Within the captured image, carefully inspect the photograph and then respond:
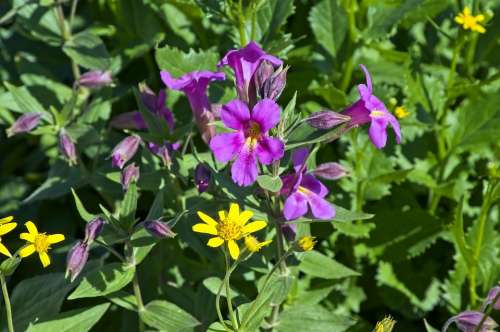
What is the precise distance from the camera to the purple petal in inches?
85.9

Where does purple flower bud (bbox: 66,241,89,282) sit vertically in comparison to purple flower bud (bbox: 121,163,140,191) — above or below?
below

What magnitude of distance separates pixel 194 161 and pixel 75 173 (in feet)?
2.22

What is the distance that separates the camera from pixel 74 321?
261 centimetres

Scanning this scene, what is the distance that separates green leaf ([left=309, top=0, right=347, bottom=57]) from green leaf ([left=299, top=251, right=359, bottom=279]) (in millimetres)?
1079

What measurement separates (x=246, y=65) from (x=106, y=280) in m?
0.89

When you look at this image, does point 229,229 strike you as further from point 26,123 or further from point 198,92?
point 26,123

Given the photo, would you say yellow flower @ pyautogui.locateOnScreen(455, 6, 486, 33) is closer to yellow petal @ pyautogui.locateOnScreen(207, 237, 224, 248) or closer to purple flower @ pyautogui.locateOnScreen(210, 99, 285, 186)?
purple flower @ pyautogui.locateOnScreen(210, 99, 285, 186)

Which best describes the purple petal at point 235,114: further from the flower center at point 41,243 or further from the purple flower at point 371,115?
the flower center at point 41,243

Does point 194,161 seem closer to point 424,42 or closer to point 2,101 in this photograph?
point 2,101

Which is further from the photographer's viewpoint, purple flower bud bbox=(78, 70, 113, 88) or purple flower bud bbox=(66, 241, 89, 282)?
purple flower bud bbox=(78, 70, 113, 88)

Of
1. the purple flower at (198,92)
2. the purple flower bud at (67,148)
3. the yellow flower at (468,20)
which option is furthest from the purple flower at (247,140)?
the yellow flower at (468,20)

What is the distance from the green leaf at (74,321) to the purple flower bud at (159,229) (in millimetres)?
417

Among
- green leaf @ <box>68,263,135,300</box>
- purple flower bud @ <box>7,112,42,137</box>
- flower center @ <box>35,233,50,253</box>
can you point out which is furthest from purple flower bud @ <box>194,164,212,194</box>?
purple flower bud @ <box>7,112,42,137</box>

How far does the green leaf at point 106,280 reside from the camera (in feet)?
8.19
